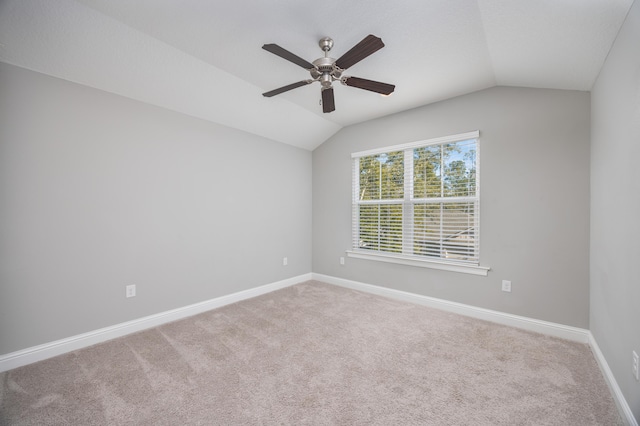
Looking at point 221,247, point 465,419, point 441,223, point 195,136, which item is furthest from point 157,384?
point 441,223

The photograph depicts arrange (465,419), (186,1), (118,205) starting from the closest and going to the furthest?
(465,419), (186,1), (118,205)

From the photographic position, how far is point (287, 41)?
6.97 feet

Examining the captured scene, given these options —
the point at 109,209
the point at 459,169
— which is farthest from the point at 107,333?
the point at 459,169

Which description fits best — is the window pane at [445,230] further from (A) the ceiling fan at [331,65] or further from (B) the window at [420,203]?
(A) the ceiling fan at [331,65]

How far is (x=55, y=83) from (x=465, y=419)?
12.8ft

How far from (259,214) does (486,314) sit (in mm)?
3119

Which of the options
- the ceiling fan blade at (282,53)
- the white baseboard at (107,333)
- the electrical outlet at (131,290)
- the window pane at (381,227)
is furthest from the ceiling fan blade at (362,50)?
the white baseboard at (107,333)

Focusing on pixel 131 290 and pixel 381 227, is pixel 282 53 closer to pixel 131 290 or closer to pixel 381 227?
pixel 131 290

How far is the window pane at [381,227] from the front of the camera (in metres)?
3.75

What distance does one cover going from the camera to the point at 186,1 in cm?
174

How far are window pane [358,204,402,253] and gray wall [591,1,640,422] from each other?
194cm

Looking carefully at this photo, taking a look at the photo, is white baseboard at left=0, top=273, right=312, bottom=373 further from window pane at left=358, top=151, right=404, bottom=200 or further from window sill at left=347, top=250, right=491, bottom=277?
window pane at left=358, top=151, right=404, bottom=200

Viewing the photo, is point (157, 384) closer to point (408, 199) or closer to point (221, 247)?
point (221, 247)

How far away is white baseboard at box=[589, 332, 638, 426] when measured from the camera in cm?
148
